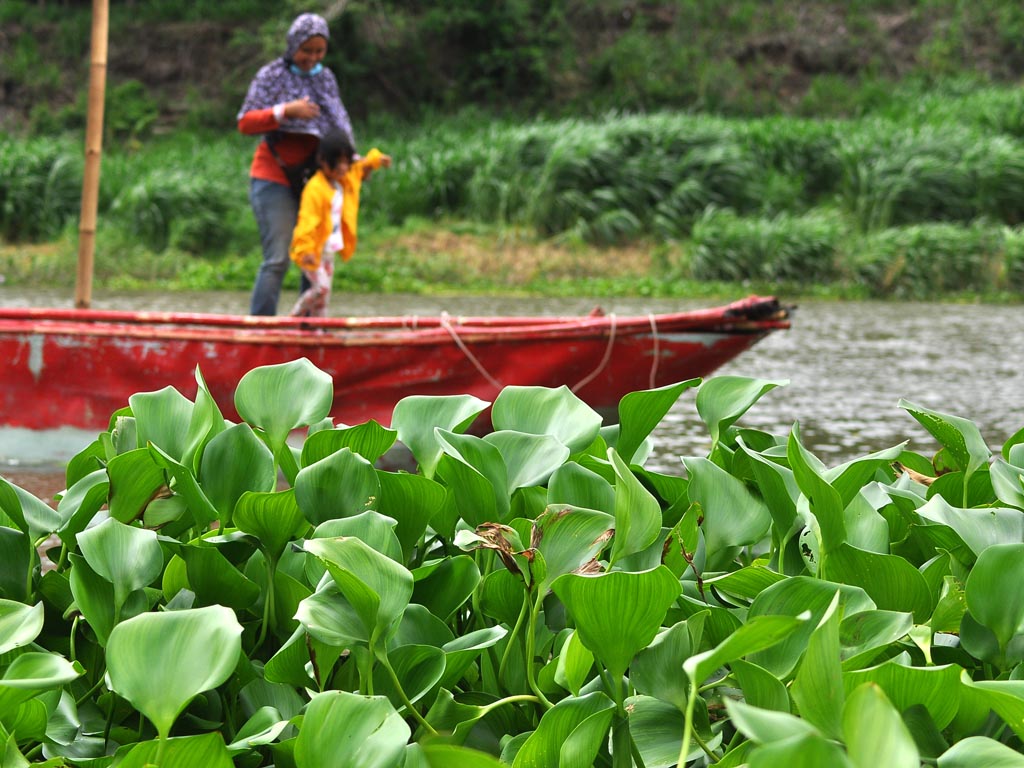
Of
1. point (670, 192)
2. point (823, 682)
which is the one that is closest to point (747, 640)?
point (823, 682)

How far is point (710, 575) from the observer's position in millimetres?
1258

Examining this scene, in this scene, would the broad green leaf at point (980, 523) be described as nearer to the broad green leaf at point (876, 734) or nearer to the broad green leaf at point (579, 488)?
the broad green leaf at point (579, 488)

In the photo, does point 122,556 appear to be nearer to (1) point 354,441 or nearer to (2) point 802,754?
(1) point 354,441

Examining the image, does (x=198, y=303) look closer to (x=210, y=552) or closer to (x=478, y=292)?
(x=478, y=292)

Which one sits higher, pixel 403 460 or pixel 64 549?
pixel 64 549

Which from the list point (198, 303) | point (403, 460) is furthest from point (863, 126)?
point (403, 460)

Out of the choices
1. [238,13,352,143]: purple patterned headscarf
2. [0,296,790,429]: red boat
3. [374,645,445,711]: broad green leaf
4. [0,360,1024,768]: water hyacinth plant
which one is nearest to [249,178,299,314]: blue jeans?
[238,13,352,143]: purple patterned headscarf

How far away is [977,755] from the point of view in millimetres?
823

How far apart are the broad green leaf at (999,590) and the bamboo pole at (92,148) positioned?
436cm

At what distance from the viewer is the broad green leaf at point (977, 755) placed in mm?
814

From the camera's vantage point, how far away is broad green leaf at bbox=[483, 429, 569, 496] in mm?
1253

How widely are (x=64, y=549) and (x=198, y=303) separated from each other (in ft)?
29.0

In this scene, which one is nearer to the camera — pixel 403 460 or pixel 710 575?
pixel 710 575

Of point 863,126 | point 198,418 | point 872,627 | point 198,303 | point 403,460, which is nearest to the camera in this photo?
point 872,627
